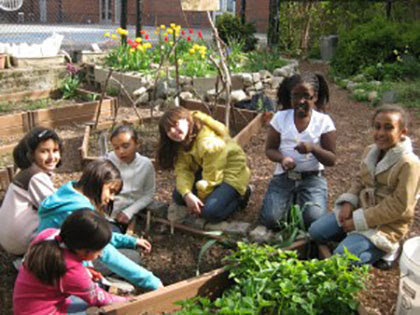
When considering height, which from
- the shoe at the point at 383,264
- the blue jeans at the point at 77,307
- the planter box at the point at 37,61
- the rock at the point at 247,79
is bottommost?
the blue jeans at the point at 77,307

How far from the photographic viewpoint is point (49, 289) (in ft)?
7.00

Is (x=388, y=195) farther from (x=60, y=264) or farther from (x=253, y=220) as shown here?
(x=60, y=264)

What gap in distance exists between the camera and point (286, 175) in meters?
3.54

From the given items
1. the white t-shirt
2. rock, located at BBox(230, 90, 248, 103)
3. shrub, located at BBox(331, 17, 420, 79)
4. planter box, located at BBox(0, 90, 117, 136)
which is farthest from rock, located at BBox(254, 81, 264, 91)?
the white t-shirt

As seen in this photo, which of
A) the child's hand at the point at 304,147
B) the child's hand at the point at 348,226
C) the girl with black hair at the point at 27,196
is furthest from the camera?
the child's hand at the point at 304,147

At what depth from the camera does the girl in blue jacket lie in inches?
96.4

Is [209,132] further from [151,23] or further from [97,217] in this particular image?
[151,23]

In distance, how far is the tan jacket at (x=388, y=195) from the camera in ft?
8.63

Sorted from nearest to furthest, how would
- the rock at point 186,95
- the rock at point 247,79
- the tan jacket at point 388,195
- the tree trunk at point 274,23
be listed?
1. the tan jacket at point 388,195
2. the rock at point 186,95
3. the rock at point 247,79
4. the tree trunk at point 274,23

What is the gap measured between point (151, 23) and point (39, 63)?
15.6 metres

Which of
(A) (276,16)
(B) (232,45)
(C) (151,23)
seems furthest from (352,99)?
(C) (151,23)

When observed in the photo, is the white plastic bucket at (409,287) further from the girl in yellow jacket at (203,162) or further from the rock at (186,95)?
the rock at (186,95)

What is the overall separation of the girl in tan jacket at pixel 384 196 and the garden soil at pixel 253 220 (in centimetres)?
22

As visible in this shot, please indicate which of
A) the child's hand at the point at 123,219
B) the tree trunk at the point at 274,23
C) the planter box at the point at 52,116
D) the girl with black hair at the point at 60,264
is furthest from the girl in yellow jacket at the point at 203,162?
the tree trunk at the point at 274,23
